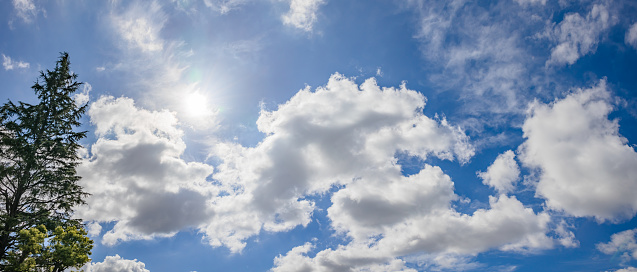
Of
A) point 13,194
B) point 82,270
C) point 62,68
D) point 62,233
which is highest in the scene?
point 62,68

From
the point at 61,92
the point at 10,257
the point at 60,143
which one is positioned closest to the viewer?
the point at 10,257

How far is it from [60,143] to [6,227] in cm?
725

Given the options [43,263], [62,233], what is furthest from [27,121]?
[43,263]

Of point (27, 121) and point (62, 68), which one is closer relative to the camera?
point (27, 121)

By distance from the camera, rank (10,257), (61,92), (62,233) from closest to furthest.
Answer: (10,257), (62,233), (61,92)

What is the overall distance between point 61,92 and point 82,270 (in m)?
15.8

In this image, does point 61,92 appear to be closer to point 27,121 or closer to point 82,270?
point 27,121

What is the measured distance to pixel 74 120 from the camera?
31.4m

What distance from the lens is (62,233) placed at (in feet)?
87.6

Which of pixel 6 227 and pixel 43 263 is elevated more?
pixel 6 227

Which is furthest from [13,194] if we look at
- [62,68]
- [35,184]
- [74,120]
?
[62,68]

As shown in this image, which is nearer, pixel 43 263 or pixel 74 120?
pixel 43 263

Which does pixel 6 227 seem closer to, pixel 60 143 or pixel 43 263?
pixel 43 263

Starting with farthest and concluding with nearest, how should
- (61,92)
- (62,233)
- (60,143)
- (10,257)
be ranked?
(61,92) < (60,143) < (62,233) < (10,257)
